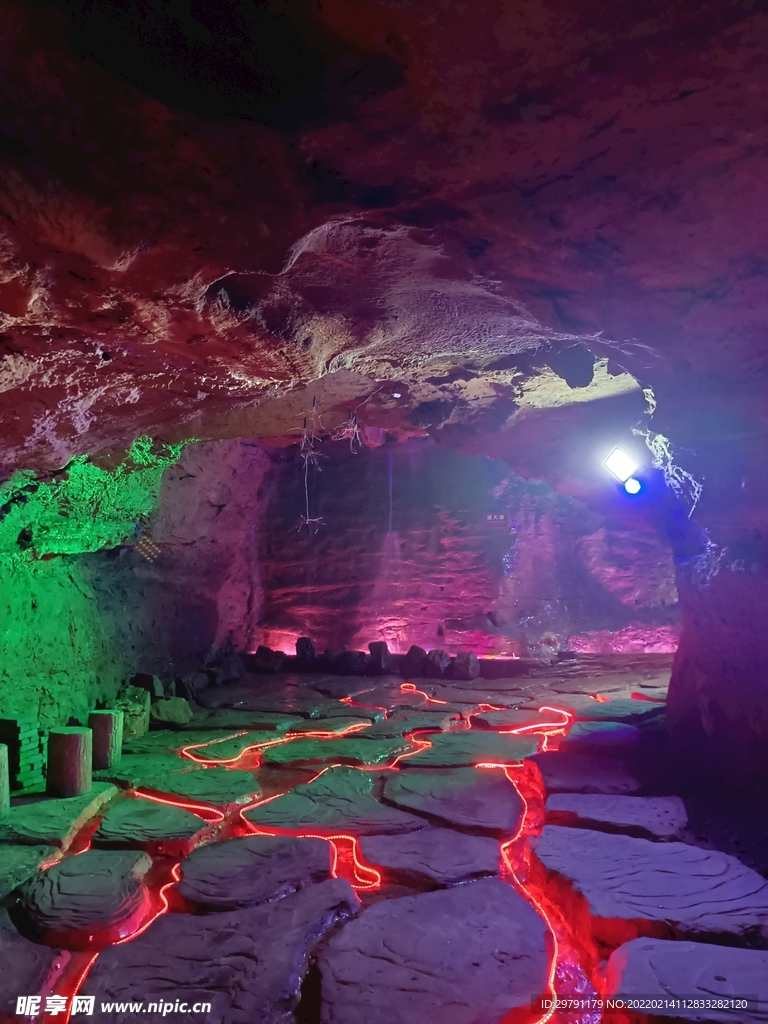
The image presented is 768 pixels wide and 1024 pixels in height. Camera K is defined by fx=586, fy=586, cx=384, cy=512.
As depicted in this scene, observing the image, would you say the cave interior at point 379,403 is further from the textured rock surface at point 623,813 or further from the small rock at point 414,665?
the small rock at point 414,665

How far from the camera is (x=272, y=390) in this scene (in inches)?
173

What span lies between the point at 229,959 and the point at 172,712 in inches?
169

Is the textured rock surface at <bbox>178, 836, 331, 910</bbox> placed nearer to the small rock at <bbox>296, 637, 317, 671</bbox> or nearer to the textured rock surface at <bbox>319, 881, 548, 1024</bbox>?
the textured rock surface at <bbox>319, 881, 548, 1024</bbox>

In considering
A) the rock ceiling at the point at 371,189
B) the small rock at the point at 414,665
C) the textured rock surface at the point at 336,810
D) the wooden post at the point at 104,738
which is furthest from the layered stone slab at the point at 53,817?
the small rock at the point at 414,665

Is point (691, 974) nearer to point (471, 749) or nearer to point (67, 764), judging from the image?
Answer: point (471, 749)

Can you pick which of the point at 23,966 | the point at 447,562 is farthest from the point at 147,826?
the point at 447,562

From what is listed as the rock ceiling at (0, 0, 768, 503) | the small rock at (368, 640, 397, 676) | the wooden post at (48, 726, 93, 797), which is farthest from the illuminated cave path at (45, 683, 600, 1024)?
the small rock at (368, 640, 397, 676)

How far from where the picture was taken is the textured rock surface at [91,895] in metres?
2.41

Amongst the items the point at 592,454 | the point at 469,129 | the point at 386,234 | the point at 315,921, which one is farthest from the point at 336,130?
the point at 592,454

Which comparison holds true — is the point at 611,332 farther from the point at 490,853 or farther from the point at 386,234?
the point at 490,853

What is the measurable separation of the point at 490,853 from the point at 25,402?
12.0 feet

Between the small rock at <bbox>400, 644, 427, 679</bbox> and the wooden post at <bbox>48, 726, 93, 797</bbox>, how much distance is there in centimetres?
513

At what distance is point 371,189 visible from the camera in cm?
232

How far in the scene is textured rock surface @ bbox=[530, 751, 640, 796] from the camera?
371cm
